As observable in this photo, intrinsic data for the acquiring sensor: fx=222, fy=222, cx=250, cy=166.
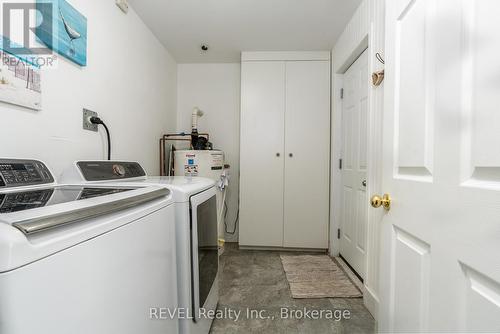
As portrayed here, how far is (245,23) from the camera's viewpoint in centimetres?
206

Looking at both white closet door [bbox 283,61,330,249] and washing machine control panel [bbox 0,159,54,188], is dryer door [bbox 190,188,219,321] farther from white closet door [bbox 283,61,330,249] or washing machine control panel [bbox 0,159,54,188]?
white closet door [bbox 283,61,330,249]

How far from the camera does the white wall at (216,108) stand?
2947 mm

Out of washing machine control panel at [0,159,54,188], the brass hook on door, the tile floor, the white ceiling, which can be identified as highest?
the white ceiling

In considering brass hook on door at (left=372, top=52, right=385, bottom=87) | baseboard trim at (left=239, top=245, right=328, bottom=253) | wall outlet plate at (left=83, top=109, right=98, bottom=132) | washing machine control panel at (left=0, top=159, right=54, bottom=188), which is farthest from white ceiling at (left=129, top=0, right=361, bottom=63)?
baseboard trim at (left=239, top=245, right=328, bottom=253)

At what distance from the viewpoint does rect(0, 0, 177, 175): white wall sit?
1067 millimetres

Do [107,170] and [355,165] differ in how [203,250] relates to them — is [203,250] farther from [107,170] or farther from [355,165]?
[355,165]

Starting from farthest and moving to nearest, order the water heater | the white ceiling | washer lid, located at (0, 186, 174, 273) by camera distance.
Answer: the water heater
the white ceiling
washer lid, located at (0, 186, 174, 273)

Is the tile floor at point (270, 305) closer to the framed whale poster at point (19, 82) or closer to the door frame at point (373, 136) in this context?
the door frame at point (373, 136)

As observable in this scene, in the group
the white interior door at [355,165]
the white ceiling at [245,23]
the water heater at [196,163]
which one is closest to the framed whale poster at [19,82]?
the white ceiling at [245,23]

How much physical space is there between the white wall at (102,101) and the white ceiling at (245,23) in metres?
0.21

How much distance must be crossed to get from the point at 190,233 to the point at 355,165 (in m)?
1.71

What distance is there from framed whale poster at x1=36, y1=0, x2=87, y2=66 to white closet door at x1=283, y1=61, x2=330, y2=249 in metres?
1.93

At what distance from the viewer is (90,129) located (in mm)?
1414

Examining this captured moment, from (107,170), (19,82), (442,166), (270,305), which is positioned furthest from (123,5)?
(270,305)
